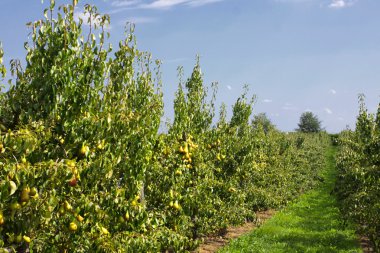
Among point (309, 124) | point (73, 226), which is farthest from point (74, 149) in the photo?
point (309, 124)

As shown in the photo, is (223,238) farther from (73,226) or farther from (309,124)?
(309,124)

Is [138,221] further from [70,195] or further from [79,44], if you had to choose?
[79,44]

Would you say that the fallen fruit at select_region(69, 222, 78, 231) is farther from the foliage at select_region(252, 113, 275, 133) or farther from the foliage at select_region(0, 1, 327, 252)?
the foliage at select_region(252, 113, 275, 133)

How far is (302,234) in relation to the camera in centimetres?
1747

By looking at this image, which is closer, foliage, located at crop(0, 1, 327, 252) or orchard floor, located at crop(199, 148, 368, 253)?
foliage, located at crop(0, 1, 327, 252)

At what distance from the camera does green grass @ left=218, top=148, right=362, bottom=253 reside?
49.1 feet

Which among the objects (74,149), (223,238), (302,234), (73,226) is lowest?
(223,238)

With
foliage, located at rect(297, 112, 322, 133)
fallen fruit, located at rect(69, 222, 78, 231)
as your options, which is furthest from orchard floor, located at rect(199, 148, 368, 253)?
foliage, located at rect(297, 112, 322, 133)

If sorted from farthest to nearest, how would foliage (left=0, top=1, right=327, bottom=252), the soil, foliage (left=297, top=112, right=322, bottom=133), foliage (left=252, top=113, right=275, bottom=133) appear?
foliage (left=297, top=112, right=322, bottom=133), foliage (left=252, top=113, right=275, bottom=133), the soil, foliage (left=0, top=1, right=327, bottom=252)

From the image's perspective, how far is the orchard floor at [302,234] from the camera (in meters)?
15.0

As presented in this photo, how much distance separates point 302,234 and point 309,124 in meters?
91.9

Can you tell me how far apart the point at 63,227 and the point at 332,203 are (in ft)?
75.5

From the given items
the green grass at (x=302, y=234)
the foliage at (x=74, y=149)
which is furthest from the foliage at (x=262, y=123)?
the foliage at (x=74, y=149)

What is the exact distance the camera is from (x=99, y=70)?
259 inches
